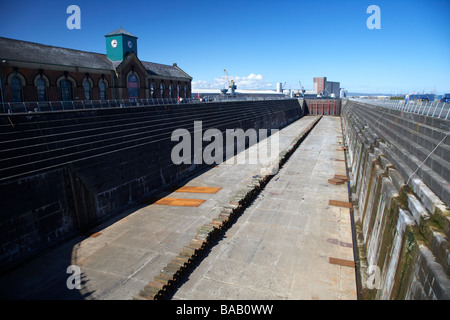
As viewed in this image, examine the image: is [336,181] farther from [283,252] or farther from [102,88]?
[102,88]

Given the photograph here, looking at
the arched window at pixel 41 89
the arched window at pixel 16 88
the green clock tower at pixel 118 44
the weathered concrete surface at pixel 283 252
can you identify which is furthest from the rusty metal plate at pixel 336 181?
the green clock tower at pixel 118 44

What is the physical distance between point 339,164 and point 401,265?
80.5 feet

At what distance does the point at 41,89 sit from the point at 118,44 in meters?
13.8

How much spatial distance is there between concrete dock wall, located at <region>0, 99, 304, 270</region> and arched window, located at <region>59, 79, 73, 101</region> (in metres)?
12.2

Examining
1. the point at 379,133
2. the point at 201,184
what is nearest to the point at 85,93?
the point at 201,184

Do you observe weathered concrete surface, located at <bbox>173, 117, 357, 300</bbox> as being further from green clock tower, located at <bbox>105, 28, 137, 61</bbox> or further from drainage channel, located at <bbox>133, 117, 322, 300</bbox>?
green clock tower, located at <bbox>105, 28, 137, 61</bbox>

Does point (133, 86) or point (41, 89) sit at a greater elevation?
point (133, 86)

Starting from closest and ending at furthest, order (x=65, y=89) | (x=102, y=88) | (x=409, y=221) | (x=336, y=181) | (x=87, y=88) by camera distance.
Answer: (x=409, y=221) < (x=336, y=181) < (x=65, y=89) < (x=87, y=88) < (x=102, y=88)

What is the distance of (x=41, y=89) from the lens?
93.9ft

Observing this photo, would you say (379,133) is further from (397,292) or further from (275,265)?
(397,292)

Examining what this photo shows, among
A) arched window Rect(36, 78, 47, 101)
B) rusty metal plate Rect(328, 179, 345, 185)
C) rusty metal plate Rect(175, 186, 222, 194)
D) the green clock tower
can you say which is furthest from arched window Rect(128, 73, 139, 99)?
rusty metal plate Rect(328, 179, 345, 185)

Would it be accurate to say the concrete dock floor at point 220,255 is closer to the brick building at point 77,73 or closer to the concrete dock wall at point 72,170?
the concrete dock wall at point 72,170

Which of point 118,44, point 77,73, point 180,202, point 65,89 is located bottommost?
Result: point 180,202

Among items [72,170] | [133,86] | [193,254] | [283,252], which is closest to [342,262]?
[283,252]
